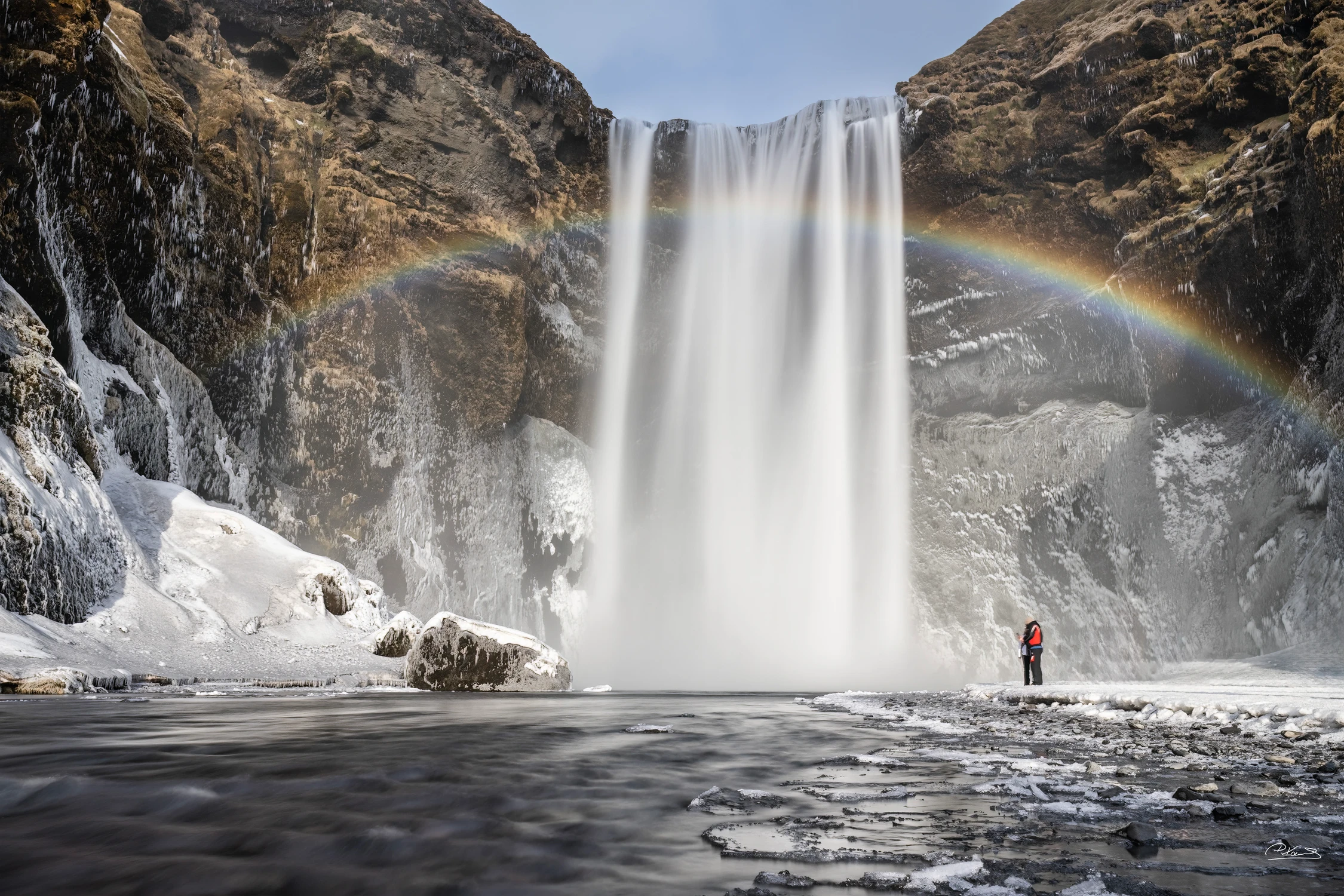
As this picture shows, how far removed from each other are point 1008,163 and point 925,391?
9.95m

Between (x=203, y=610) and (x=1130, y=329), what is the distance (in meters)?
31.6

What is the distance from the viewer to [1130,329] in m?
31.8

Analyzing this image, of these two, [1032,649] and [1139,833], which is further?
[1032,649]

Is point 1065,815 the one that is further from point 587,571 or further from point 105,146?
point 587,571

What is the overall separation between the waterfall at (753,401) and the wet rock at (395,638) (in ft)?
53.3

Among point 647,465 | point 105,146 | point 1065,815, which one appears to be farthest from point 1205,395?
point 105,146

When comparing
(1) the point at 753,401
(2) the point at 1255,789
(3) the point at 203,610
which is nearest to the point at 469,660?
(3) the point at 203,610

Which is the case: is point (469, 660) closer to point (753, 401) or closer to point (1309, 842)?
point (1309, 842)

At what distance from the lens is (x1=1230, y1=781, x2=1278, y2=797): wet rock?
13.9ft
